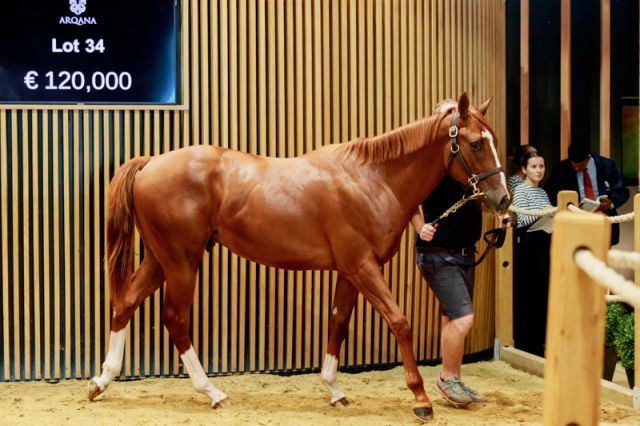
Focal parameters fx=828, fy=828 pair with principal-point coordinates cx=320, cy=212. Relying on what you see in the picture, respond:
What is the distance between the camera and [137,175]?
4312 mm

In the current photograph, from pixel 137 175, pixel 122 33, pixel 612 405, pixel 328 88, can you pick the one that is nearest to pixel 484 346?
pixel 612 405

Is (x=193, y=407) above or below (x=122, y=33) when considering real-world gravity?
below

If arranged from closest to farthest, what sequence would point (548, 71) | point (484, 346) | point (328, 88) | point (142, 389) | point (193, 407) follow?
1. point (193, 407)
2. point (142, 389)
3. point (328, 88)
4. point (484, 346)
5. point (548, 71)

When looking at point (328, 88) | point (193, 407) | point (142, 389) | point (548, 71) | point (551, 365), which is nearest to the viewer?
point (551, 365)

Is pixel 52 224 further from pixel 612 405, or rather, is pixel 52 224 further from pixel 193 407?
pixel 612 405

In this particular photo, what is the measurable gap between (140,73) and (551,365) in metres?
3.74

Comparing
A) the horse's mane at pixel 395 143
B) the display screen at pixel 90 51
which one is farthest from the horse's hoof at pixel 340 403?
the display screen at pixel 90 51

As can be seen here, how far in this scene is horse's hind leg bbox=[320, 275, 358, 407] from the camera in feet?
14.1

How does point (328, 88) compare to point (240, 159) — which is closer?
point (240, 159)

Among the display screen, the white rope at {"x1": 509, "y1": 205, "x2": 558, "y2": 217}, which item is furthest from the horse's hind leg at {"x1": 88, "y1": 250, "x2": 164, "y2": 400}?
the white rope at {"x1": 509, "y1": 205, "x2": 558, "y2": 217}

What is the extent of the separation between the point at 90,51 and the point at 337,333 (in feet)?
7.20

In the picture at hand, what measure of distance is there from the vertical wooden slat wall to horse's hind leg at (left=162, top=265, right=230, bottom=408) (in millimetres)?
730

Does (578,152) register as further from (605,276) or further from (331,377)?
(605,276)

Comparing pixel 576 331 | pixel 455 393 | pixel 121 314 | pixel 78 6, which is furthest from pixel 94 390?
pixel 576 331
